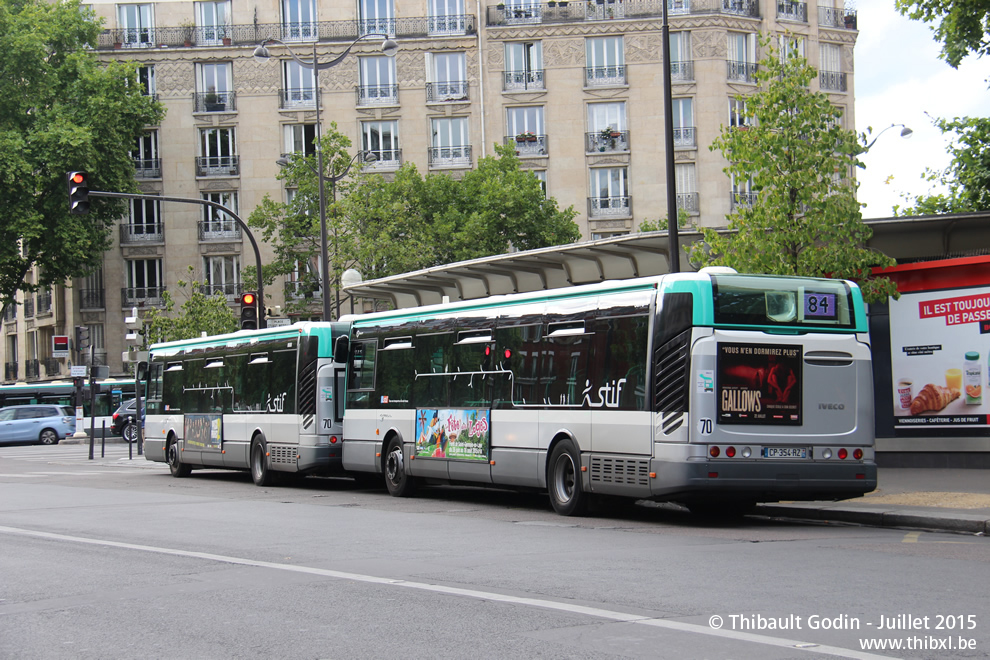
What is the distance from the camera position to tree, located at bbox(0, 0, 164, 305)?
53.5m

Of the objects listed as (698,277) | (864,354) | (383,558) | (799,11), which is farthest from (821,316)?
(799,11)

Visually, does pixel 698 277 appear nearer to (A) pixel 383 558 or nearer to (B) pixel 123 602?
(A) pixel 383 558

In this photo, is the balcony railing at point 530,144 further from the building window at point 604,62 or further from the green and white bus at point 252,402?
the green and white bus at point 252,402

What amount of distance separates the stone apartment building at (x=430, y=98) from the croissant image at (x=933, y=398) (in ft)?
120

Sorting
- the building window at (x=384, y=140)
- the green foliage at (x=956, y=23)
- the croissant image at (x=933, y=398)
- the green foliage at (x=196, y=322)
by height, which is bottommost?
the croissant image at (x=933, y=398)

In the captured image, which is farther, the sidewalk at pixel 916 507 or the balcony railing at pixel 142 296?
the balcony railing at pixel 142 296

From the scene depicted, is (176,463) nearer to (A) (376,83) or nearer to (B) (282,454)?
(B) (282,454)

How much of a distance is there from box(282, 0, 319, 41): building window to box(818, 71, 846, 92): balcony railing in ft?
80.8

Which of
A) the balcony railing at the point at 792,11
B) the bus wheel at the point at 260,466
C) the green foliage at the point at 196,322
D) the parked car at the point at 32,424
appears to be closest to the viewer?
the bus wheel at the point at 260,466

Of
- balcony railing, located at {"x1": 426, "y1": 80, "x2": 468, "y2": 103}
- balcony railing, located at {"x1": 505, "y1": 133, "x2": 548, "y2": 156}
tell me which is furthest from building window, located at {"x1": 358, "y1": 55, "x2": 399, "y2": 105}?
balcony railing, located at {"x1": 505, "y1": 133, "x2": 548, "y2": 156}

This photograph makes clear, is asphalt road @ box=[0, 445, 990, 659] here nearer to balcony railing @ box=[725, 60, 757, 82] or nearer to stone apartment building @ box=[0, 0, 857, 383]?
stone apartment building @ box=[0, 0, 857, 383]

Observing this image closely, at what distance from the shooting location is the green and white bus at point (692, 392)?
1375 cm

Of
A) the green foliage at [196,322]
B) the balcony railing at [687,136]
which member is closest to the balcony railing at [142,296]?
the green foliage at [196,322]

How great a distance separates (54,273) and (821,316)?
160 feet
